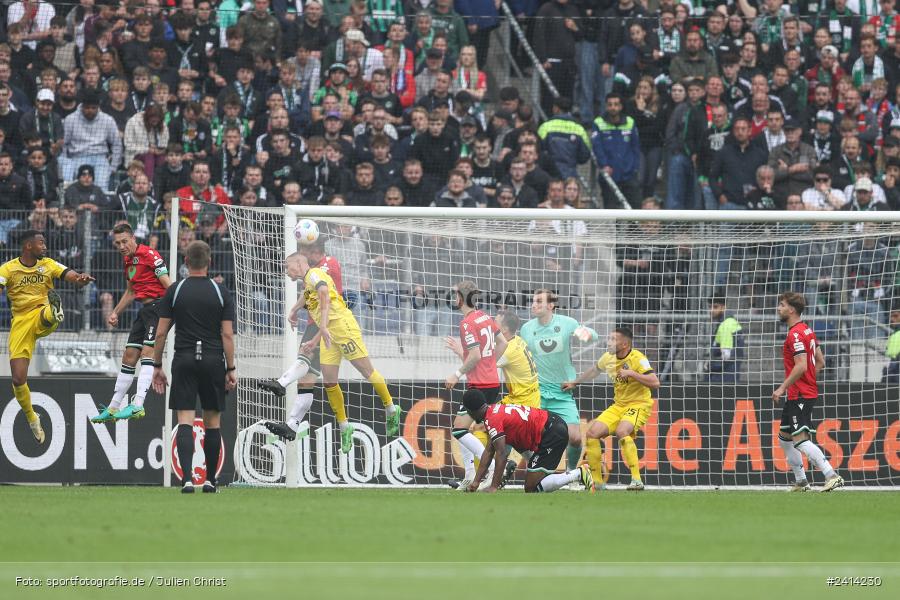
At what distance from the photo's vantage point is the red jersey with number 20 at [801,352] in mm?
14812

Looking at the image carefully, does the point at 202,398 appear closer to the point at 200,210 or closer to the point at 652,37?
the point at 200,210

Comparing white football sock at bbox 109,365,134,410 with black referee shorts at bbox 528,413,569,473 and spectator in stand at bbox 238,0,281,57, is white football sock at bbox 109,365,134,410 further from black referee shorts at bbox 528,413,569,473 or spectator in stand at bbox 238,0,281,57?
spectator in stand at bbox 238,0,281,57

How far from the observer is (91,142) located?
18.9 metres

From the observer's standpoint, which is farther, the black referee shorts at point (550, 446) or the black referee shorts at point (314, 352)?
the black referee shorts at point (314, 352)

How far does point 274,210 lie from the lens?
605 inches

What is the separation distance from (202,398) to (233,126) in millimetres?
7943

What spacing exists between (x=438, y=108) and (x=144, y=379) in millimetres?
7618

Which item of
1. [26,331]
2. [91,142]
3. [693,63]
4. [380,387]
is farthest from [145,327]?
[693,63]

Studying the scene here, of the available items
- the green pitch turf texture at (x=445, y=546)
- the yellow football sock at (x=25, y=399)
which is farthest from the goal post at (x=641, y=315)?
the green pitch turf texture at (x=445, y=546)

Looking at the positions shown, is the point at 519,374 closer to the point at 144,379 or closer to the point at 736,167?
the point at 144,379

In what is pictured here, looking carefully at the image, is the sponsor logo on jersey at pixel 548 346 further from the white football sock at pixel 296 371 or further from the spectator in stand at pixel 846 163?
the spectator in stand at pixel 846 163

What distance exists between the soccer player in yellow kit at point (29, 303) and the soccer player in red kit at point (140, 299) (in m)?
0.48

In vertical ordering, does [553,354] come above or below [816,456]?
above

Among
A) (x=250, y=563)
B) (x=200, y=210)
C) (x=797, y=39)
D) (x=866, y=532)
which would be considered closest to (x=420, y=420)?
(x=200, y=210)
